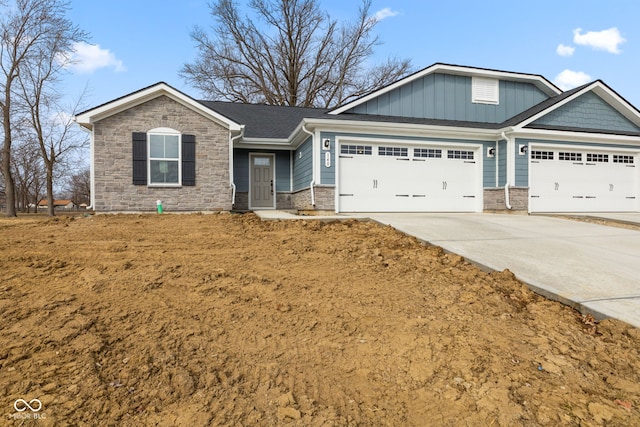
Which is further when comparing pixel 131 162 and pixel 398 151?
pixel 398 151

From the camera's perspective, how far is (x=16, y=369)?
6.71ft

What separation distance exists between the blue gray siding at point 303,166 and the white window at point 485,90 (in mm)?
6038

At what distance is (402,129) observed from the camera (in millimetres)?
10266

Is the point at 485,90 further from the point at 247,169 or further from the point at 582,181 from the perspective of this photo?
the point at 247,169

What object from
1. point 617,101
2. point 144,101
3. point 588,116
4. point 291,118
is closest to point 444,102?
point 588,116

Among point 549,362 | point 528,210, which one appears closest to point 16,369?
point 549,362

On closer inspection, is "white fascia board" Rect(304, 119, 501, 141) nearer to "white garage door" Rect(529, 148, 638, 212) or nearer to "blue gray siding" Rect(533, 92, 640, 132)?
"white garage door" Rect(529, 148, 638, 212)

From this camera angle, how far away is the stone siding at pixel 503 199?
10.6m

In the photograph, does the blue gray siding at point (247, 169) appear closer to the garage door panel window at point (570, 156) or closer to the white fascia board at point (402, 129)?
the white fascia board at point (402, 129)

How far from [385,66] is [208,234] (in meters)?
23.8

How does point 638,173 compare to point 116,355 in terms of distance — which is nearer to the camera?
point 116,355

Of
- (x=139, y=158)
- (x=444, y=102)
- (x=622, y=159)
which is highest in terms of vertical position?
(x=444, y=102)

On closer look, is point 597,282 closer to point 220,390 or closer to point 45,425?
point 220,390

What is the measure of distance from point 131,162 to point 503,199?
10.9m
